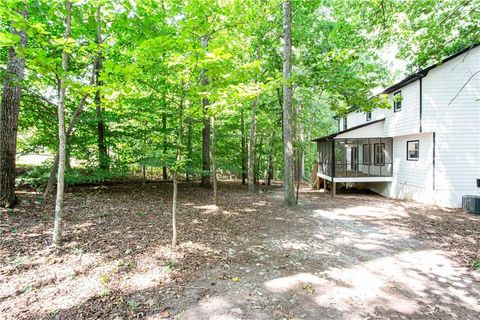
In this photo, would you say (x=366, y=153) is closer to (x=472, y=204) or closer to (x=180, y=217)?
(x=472, y=204)

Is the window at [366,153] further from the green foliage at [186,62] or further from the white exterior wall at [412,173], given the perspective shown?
the green foliage at [186,62]

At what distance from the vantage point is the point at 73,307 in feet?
9.70

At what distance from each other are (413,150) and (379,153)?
3.31 meters

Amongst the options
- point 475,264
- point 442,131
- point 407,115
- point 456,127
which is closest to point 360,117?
point 407,115

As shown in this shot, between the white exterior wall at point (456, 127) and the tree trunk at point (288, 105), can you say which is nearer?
the tree trunk at point (288, 105)

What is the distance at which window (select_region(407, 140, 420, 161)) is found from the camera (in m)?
12.3

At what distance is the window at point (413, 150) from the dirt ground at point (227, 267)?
5585 millimetres

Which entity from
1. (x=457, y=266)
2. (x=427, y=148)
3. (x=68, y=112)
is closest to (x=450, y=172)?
(x=427, y=148)

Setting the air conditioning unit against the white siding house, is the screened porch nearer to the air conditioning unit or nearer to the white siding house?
the white siding house

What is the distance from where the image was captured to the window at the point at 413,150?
1235 centimetres

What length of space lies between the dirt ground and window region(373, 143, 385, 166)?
322 inches

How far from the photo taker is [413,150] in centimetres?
1269

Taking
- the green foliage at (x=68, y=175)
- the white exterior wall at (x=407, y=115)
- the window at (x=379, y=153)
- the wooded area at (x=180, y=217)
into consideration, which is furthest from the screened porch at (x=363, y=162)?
the green foliage at (x=68, y=175)

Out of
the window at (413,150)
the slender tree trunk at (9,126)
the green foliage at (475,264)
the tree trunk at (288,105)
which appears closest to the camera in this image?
the green foliage at (475,264)
